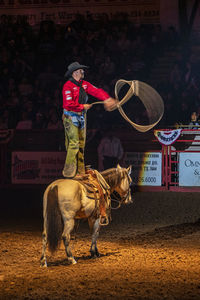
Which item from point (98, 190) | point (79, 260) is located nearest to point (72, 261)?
point (79, 260)

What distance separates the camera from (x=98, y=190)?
739 centimetres

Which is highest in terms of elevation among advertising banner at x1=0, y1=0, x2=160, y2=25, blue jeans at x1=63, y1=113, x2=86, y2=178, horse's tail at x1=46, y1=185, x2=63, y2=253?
advertising banner at x1=0, y1=0, x2=160, y2=25

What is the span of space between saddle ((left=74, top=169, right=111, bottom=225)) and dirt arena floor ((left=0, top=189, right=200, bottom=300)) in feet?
2.37

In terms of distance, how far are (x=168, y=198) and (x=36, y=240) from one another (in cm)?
527

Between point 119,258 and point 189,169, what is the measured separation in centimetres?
743

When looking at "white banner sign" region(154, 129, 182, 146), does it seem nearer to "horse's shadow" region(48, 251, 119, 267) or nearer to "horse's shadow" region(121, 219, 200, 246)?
"horse's shadow" region(121, 219, 200, 246)

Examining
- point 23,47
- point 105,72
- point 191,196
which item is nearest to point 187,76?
point 105,72

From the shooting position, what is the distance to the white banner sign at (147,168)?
14.7m

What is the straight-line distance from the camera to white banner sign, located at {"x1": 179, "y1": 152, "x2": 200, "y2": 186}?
1429 centimetres

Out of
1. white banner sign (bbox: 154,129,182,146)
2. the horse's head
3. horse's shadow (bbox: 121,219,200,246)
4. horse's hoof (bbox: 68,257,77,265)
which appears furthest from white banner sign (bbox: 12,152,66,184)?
horse's hoof (bbox: 68,257,77,265)

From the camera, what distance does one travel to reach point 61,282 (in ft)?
19.2

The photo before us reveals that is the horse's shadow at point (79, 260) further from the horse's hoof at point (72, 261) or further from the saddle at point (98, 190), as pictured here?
the saddle at point (98, 190)

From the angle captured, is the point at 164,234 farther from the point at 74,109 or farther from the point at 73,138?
the point at 74,109

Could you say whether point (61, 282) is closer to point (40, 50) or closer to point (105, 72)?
point (105, 72)
